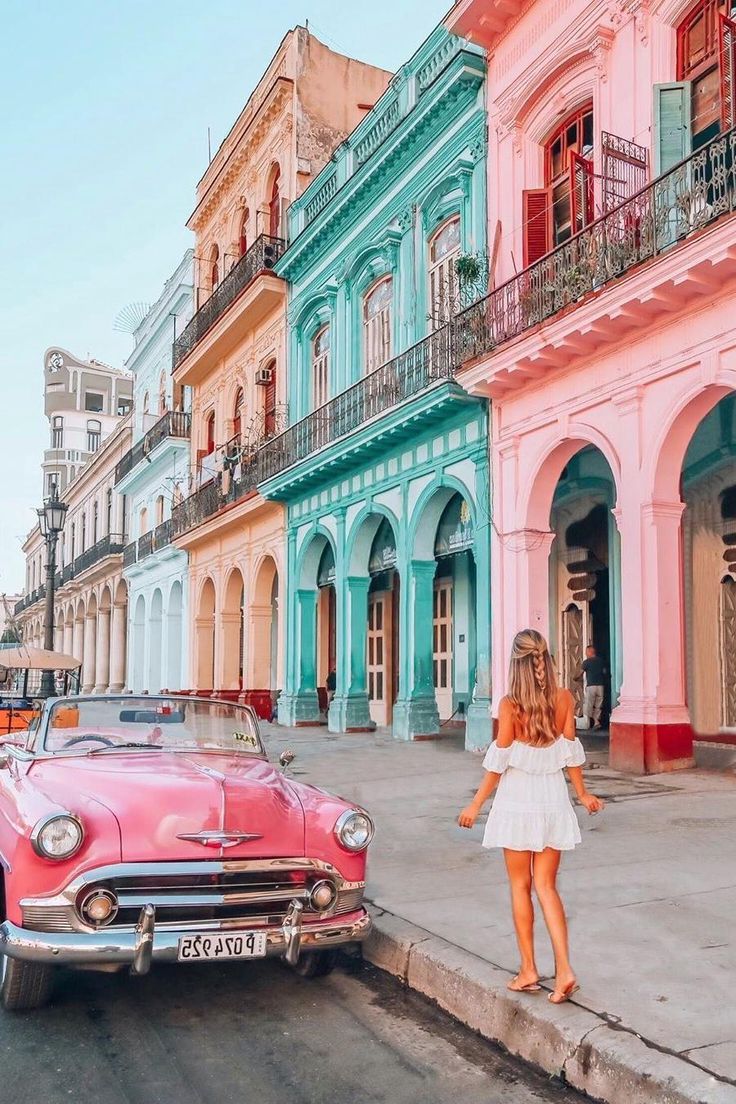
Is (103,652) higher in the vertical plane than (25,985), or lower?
higher

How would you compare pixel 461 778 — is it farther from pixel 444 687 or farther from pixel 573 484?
pixel 444 687

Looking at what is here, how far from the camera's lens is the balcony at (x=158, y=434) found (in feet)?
94.1

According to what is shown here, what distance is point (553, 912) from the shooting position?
409cm

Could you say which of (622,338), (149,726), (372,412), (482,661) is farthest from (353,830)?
(372,412)

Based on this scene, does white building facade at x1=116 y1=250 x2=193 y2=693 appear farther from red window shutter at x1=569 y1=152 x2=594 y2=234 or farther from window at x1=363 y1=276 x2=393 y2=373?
red window shutter at x1=569 y1=152 x2=594 y2=234

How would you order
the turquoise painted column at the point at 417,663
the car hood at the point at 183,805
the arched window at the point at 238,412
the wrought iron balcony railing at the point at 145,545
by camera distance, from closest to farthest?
1. the car hood at the point at 183,805
2. the turquoise painted column at the point at 417,663
3. the arched window at the point at 238,412
4. the wrought iron balcony railing at the point at 145,545

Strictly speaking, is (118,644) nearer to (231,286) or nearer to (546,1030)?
(231,286)

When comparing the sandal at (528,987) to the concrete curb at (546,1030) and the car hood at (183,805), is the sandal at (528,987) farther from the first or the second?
the car hood at (183,805)

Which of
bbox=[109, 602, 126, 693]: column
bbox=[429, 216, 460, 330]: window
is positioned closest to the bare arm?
bbox=[429, 216, 460, 330]: window

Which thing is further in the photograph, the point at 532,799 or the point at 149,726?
the point at 149,726

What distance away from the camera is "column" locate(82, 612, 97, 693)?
4216 centimetres

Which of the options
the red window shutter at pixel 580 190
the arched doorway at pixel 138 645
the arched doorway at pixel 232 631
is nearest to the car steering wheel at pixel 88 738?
the red window shutter at pixel 580 190

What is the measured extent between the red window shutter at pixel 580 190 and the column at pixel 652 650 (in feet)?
10.2

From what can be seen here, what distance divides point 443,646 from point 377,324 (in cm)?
581
